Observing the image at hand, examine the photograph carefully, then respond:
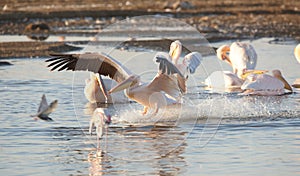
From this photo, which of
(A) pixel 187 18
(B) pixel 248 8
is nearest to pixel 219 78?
(A) pixel 187 18

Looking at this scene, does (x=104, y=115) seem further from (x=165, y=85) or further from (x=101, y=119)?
(x=165, y=85)

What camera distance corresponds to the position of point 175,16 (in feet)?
98.8

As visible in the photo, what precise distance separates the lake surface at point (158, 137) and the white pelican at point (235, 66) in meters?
0.40

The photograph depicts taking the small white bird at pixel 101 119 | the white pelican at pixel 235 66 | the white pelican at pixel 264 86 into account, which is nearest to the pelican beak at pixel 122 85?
the small white bird at pixel 101 119

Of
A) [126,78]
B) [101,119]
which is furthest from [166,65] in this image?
[126,78]

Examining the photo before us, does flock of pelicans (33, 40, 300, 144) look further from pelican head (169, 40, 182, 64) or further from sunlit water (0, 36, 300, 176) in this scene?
sunlit water (0, 36, 300, 176)

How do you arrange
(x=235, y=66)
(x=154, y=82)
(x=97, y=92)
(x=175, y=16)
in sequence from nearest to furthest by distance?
1. (x=154, y=82)
2. (x=97, y=92)
3. (x=235, y=66)
4. (x=175, y=16)

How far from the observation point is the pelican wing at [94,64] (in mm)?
8625

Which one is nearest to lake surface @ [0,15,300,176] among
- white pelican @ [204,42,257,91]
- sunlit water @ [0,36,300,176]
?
sunlit water @ [0,36,300,176]

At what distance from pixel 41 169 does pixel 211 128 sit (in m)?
2.43

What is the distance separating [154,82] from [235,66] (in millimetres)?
4827

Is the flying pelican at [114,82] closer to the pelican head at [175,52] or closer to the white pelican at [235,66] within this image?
the pelican head at [175,52]

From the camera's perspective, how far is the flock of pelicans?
27.8 feet

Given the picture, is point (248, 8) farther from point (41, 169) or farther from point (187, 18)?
point (41, 169)
